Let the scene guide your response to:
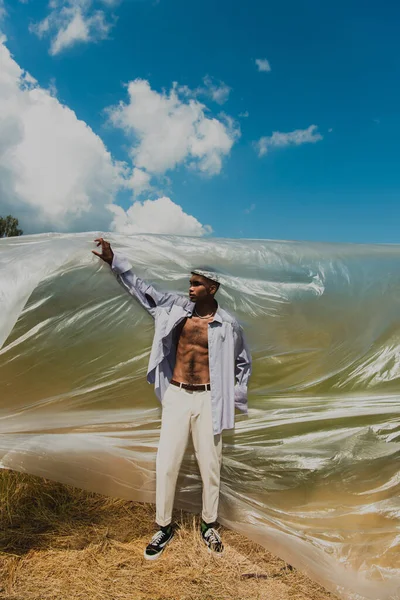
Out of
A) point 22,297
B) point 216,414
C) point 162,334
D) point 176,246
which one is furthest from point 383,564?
point 22,297

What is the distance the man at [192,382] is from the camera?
233 cm

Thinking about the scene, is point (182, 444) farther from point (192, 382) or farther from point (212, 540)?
point (212, 540)

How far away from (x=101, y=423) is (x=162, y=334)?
68 cm

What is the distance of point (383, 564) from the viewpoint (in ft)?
7.72

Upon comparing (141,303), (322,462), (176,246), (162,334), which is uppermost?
(176,246)

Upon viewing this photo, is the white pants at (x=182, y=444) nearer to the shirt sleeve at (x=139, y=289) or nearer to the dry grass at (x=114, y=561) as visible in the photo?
the dry grass at (x=114, y=561)

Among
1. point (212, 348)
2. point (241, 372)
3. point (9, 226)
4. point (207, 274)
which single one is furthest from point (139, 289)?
point (9, 226)

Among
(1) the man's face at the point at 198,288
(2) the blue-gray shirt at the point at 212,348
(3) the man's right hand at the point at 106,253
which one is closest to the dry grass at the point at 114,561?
(2) the blue-gray shirt at the point at 212,348

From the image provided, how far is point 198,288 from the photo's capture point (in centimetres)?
240

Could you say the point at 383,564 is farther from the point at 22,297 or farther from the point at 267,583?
the point at 22,297

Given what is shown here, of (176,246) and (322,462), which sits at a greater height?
(176,246)

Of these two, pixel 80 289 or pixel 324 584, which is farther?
pixel 80 289

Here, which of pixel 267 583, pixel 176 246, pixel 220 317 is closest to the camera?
pixel 267 583

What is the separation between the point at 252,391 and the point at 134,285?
95 cm
